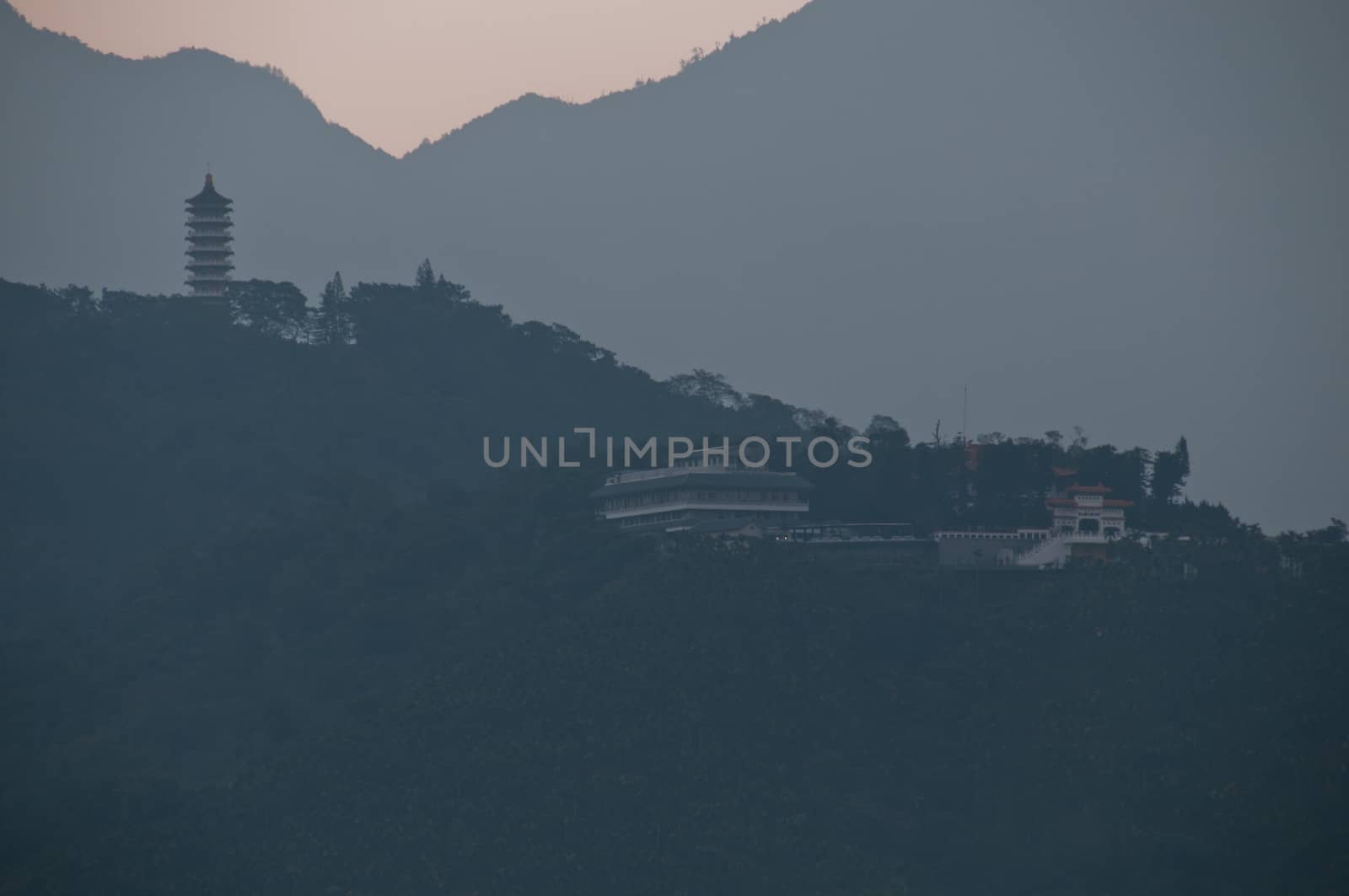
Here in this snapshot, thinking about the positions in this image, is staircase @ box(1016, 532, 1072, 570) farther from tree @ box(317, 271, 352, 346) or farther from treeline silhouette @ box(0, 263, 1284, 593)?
tree @ box(317, 271, 352, 346)

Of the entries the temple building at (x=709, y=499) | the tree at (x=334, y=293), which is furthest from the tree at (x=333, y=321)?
the temple building at (x=709, y=499)

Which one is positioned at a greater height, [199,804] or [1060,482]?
[1060,482]

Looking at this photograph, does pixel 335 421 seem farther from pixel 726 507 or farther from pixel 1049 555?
pixel 1049 555

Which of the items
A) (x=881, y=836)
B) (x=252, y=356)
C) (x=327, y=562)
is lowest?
(x=881, y=836)

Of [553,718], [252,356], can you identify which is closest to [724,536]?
[553,718]

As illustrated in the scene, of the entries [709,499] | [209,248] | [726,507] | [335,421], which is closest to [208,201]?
[209,248]

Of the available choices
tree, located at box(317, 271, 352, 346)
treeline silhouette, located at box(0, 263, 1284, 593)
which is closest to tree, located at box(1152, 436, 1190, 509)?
treeline silhouette, located at box(0, 263, 1284, 593)

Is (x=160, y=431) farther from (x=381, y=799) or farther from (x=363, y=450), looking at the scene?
(x=381, y=799)
